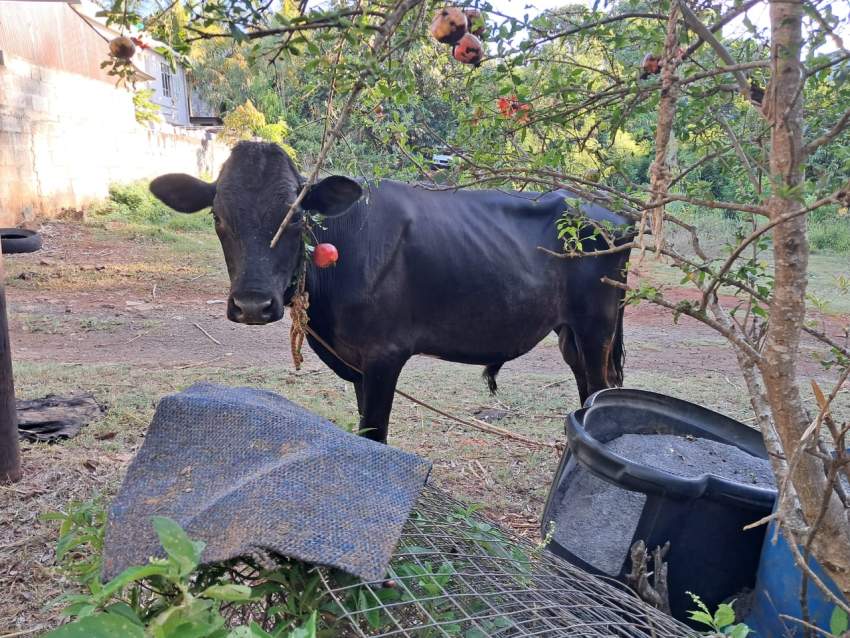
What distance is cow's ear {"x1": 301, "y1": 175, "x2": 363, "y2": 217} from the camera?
124 inches

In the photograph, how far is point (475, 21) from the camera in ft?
6.06

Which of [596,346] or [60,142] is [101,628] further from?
[60,142]

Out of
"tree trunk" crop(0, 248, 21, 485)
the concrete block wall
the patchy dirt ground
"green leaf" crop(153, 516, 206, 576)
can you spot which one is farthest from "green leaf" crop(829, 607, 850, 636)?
the concrete block wall

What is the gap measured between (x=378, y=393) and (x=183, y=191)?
1.29 meters

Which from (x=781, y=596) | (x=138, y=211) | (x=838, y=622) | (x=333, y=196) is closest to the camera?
(x=838, y=622)

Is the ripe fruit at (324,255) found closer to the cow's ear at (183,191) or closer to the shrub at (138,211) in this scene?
the cow's ear at (183,191)

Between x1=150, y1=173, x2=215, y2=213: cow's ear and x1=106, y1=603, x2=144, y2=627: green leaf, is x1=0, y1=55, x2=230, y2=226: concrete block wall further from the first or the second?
x1=106, y1=603, x2=144, y2=627: green leaf

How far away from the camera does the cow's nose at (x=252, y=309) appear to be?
287 cm

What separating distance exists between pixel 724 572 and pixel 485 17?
189 centimetres

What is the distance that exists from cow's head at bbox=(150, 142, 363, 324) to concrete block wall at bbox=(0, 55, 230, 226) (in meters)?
8.17

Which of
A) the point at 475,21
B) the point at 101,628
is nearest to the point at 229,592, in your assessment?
the point at 101,628

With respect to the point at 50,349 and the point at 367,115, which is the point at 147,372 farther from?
the point at 367,115

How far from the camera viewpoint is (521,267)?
12.7 feet

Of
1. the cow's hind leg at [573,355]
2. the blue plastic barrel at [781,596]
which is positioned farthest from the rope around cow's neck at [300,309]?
the blue plastic barrel at [781,596]
